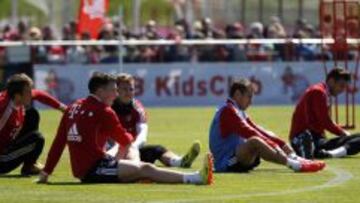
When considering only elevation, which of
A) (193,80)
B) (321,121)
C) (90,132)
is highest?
(90,132)

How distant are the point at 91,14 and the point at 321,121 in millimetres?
17189

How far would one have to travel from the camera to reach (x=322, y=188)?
16.2 meters

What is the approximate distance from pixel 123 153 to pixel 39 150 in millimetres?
2064

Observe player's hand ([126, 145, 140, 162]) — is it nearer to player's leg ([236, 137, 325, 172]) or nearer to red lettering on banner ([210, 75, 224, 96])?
player's leg ([236, 137, 325, 172])

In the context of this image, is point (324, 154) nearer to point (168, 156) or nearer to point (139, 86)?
point (168, 156)

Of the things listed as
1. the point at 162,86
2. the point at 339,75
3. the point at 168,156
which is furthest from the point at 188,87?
the point at 168,156

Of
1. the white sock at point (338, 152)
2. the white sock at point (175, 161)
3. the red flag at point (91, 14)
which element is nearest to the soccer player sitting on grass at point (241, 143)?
the white sock at point (175, 161)

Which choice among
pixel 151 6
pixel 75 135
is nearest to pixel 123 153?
pixel 75 135

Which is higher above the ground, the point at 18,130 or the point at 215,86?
the point at 18,130

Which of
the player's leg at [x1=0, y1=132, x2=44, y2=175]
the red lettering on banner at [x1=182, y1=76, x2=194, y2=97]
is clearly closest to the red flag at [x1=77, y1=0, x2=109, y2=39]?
the red lettering on banner at [x1=182, y1=76, x2=194, y2=97]

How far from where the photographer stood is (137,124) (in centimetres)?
1944

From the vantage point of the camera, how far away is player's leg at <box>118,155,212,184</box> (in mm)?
16312

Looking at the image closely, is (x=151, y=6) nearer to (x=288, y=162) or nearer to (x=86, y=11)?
(x=86, y=11)

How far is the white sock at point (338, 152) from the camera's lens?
21.3 m
